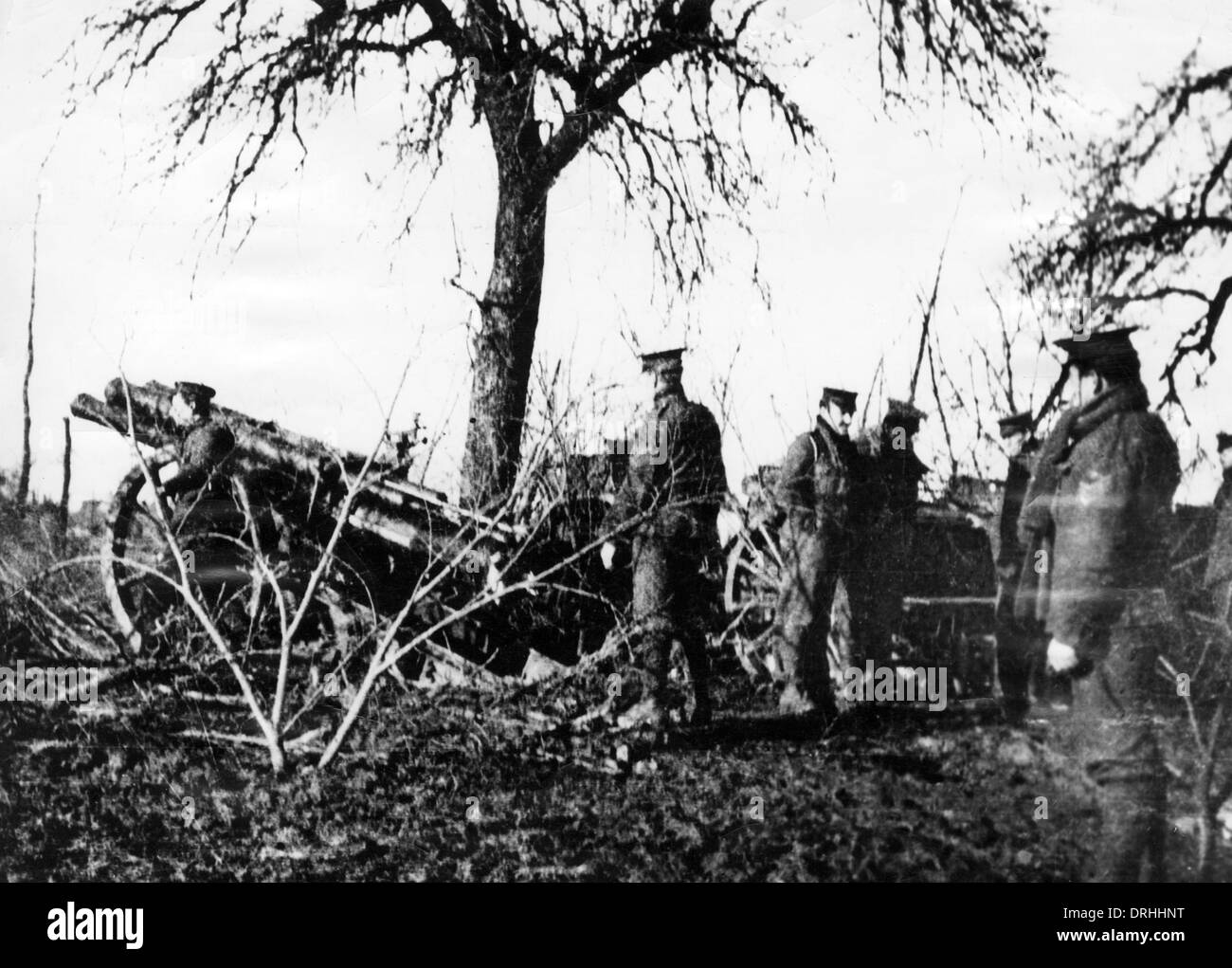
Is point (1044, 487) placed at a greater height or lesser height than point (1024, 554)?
greater

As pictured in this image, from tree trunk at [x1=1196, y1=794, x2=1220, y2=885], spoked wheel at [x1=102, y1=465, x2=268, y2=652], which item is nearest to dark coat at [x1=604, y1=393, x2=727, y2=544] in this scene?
spoked wheel at [x1=102, y1=465, x2=268, y2=652]

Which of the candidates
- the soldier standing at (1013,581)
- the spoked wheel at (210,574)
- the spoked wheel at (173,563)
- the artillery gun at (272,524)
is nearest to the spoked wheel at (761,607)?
the soldier standing at (1013,581)

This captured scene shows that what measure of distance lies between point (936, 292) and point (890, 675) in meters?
1.82

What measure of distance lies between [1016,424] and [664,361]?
1.66 meters

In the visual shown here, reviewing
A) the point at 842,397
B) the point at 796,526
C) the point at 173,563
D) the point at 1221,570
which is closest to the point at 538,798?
the point at 796,526

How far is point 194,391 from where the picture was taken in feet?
17.4

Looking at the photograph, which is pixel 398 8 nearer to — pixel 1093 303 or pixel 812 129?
pixel 812 129

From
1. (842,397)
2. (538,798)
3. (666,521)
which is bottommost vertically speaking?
(538,798)

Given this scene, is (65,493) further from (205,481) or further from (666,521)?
(666,521)

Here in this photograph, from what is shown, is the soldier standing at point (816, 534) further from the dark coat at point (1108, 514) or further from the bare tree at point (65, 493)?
the bare tree at point (65, 493)

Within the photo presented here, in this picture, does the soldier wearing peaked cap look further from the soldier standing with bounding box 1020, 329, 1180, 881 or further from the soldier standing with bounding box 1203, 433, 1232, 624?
the soldier standing with bounding box 1203, 433, 1232, 624

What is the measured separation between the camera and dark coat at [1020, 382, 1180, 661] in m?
3.89

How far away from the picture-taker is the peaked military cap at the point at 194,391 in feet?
17.3

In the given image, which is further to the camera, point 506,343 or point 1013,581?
point 506,343
